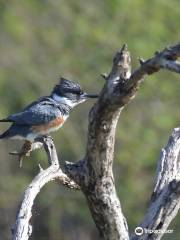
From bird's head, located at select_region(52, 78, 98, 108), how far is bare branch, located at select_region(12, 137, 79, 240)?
41.9 inches

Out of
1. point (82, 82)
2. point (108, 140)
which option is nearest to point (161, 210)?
point (108, 140)

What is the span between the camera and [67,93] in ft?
19.0

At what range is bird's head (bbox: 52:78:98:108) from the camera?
5.79m

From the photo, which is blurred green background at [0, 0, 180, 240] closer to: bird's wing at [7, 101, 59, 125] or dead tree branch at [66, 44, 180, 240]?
bird's wing at [7, 101, 59, 125]

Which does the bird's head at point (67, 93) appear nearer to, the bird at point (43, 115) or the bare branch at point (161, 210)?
the bird at point (43, 115)

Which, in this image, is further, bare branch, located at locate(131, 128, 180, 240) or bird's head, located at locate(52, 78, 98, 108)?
bird's head, located at locate(52, 78, 98, 108)

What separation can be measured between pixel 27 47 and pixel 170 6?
2.20 metres

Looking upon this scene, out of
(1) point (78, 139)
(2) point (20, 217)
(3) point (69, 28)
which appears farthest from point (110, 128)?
(3) point (69, 28)

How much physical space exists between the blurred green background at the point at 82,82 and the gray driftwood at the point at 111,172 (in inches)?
286

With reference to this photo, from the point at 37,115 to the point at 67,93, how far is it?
9.9 inches

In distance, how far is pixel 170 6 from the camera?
12.5 m

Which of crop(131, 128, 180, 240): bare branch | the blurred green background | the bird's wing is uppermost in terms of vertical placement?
the blurred green background

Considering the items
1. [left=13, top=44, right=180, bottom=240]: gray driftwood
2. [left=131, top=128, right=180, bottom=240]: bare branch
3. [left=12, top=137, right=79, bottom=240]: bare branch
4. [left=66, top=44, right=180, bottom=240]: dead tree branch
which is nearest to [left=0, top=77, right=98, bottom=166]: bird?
[left=12, top=137, right=79, bottom=240]: bare branch

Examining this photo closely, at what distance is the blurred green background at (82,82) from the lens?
39.1ft
